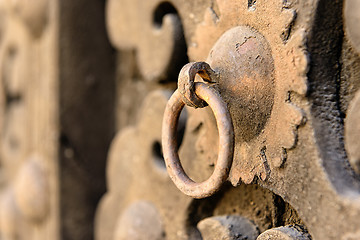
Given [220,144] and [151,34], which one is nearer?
[220,144]

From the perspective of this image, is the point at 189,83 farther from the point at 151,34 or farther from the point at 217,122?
the point at 151,34

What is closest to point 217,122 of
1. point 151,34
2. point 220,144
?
point 220,144

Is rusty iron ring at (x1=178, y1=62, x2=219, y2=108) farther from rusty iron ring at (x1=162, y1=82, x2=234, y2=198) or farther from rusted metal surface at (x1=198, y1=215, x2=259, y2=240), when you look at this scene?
rusted metal surface at (x1=198, y1=215, x2=259, y2=240)

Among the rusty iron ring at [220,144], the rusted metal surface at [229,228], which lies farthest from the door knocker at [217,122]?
the rusted metal surface at [229,228]

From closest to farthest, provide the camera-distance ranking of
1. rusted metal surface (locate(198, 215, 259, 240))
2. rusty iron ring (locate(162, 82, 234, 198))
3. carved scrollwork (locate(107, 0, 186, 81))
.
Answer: rusty iron ring (locate(162, 82, 234, 198))
rusted metal surface (locate(198, 215, 259, 240))
carved scrollwork (locate(107, 0, 186, 81))

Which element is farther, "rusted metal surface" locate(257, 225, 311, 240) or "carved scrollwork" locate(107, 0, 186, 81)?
"carved scrollwork" locate(107, 0, 186, 81)

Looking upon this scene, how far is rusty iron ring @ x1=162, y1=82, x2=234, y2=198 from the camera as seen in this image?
16.1 inches

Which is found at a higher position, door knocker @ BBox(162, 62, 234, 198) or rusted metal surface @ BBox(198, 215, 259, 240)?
door knocker @ BBox(162, 62, 234, 198)

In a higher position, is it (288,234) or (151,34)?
(151,34)

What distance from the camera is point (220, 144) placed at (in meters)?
0.41

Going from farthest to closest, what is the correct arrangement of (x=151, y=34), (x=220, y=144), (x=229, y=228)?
(x=151, y=34) < (x=229, y=228) < (x=220, y=144)

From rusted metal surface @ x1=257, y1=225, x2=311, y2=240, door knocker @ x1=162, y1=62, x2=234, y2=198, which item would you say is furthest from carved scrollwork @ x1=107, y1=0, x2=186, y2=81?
rusted metal surface @ x1=257, y1=225, x2=311, y2=240

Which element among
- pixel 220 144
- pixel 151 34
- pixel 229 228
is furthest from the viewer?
pixel 151 34

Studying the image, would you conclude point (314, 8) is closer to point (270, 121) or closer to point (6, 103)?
point (270, 121)
